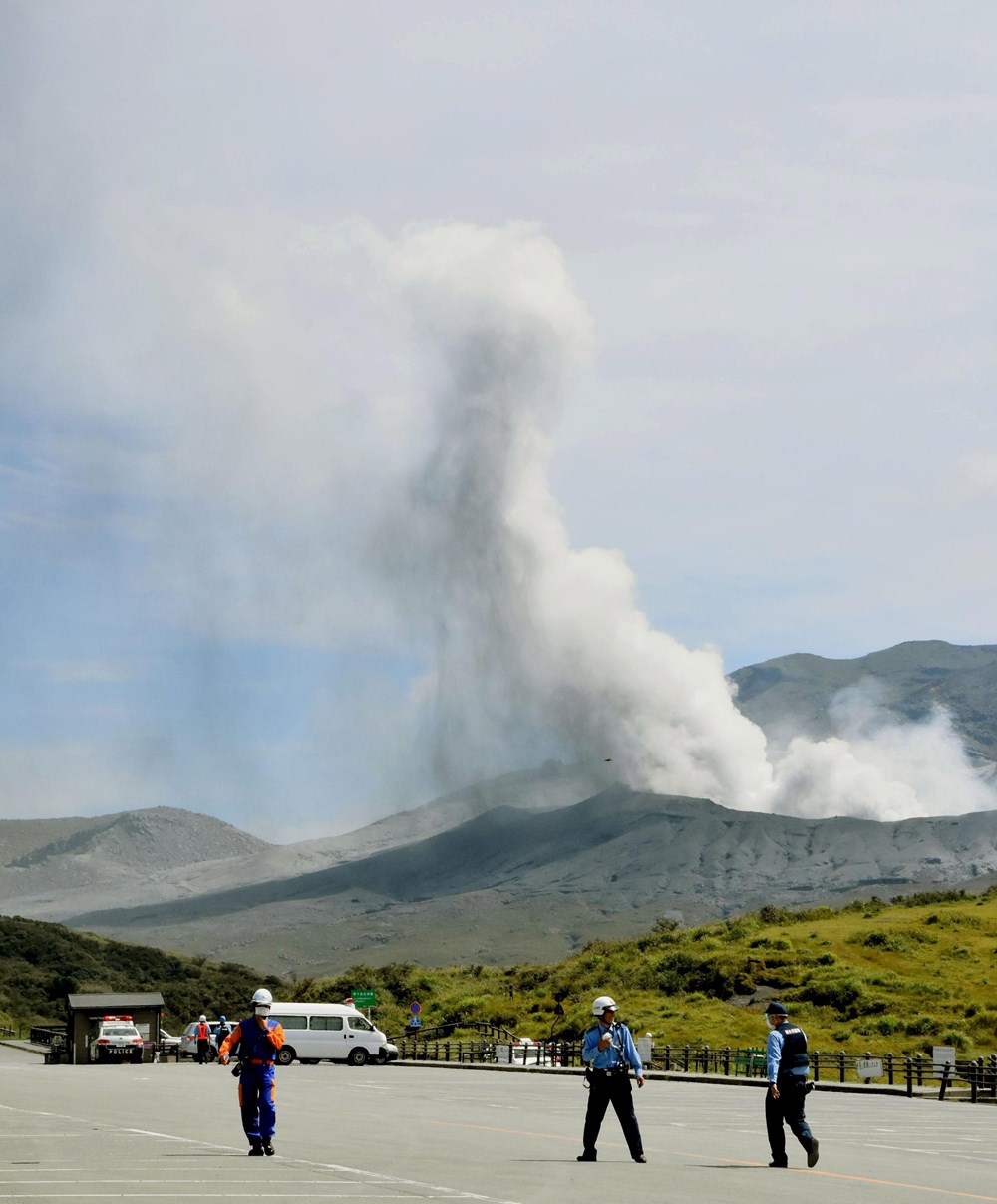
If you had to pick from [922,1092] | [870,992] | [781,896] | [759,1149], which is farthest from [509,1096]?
[781,896]

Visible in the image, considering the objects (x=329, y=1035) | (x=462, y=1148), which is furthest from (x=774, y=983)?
(x=462, y=1148)

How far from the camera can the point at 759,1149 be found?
21.3 meters

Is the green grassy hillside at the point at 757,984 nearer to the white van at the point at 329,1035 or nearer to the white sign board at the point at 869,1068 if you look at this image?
the white van at the point at 329,1035

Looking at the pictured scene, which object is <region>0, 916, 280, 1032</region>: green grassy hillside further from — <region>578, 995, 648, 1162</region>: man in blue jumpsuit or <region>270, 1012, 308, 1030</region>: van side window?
<region>578, 995, 648, 1162</region>: man in blue jumpsuit

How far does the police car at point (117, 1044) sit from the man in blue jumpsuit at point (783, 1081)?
136ft

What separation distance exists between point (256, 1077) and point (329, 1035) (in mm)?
36549

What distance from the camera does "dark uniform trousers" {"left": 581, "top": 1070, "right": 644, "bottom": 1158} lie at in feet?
59.3

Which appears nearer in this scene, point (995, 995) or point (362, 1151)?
point (362, 1151)

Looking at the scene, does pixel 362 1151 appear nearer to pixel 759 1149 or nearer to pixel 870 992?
pixel 759 1149

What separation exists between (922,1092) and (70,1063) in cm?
3147

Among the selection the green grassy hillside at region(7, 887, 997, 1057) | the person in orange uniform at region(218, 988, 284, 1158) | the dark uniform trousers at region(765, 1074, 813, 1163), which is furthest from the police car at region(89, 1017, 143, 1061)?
the dark uniform trousers at region(765, 1074, 813, 1163)

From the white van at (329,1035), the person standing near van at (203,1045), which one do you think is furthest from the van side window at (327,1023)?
the person standing near van at (203,1045)

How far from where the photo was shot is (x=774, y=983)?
246ft

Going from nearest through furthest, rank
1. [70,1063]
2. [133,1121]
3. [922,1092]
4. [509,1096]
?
Result: [133,1121]
[509,1096]
[922,1092]
[70,1063]
